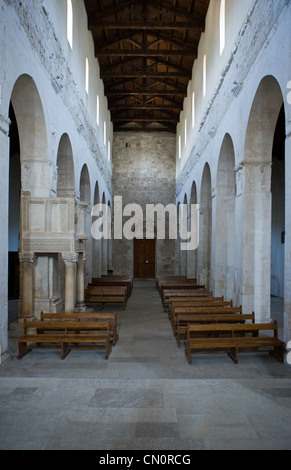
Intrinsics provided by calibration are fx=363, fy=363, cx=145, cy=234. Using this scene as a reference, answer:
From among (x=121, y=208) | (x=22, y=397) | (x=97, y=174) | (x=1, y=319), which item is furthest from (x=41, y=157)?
(x=121, y=208)

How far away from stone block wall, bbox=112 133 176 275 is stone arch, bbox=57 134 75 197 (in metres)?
15.7

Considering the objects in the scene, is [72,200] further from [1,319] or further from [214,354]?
[214,354]

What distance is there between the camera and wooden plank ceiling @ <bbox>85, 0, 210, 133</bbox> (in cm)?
1623

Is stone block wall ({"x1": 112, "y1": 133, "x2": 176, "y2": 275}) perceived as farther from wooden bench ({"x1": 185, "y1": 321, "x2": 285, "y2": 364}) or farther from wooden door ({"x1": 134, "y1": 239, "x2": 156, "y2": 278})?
wooden bench ({"x1": 185, "y1": 321, "x2": 285, "y2": 364})

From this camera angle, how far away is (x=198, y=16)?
640 inches

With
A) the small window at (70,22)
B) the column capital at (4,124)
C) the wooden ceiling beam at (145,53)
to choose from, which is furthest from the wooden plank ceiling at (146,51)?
the column capital at (4,124)

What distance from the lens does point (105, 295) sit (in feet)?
45.3

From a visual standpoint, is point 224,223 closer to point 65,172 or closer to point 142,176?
point 65,172

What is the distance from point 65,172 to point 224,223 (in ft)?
20.1

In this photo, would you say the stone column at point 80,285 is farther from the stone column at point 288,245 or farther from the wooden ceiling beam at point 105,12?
the wooden ceiling beam at point 105,12

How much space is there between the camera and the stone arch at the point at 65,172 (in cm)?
1284

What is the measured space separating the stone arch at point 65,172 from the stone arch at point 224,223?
17.6ft

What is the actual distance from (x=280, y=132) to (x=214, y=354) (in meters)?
12.2

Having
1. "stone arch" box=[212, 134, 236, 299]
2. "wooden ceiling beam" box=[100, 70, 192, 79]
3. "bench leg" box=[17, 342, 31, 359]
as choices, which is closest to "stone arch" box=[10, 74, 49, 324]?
"bench leg" box=[17, 342, 31, 359]
